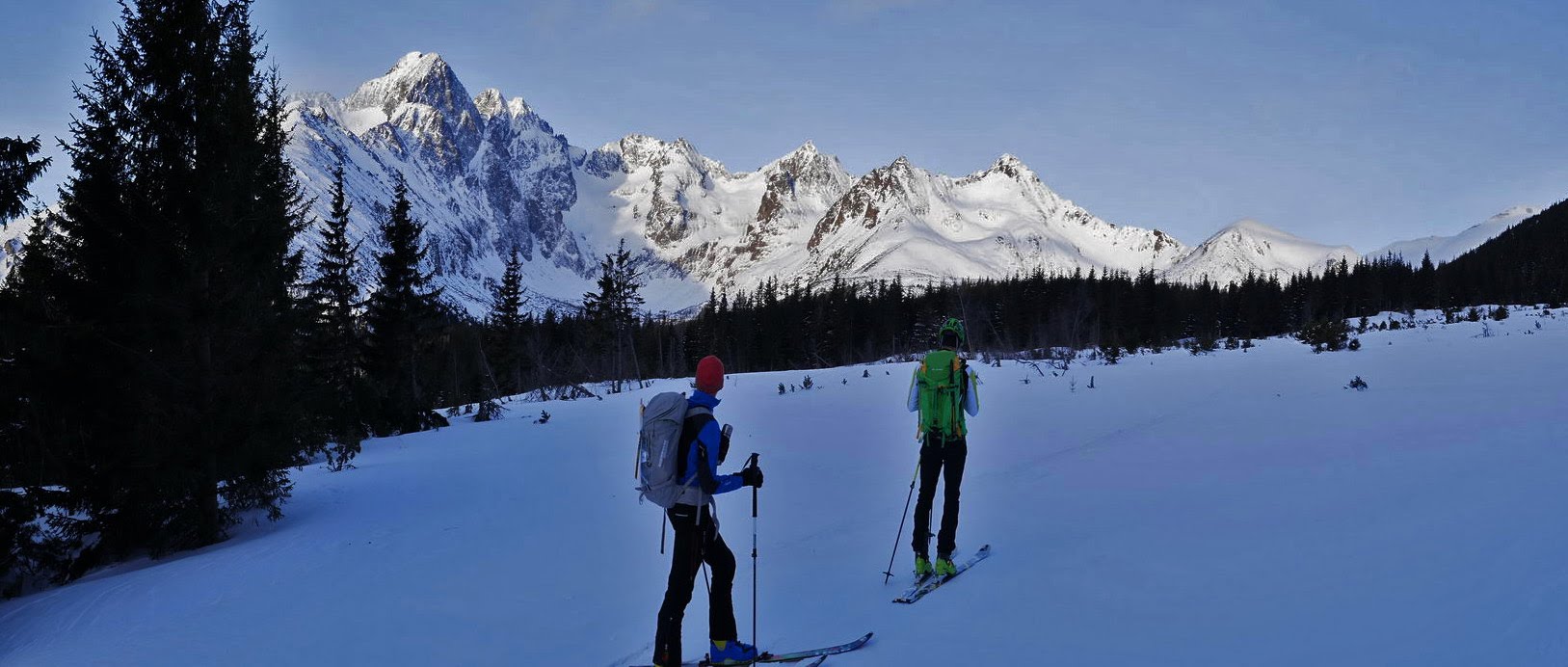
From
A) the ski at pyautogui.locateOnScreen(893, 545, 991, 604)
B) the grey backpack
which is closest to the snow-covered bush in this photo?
the ski at pyautogui.locateOnScreen(893, 545, 991, 604)

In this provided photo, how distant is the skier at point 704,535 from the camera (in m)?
5.28

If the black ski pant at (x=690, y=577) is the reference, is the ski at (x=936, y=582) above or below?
below

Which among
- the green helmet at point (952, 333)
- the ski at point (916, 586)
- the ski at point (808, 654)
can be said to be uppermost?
the green helmet at point (952, 333)

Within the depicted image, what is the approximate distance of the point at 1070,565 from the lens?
6398mm

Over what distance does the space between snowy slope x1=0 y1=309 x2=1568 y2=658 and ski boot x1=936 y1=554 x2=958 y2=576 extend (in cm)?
18

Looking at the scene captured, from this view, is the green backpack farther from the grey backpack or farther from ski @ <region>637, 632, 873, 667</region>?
the grey backpack

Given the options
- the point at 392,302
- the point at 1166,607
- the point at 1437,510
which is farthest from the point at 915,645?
the point at 392,302

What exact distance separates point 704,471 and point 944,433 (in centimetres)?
263

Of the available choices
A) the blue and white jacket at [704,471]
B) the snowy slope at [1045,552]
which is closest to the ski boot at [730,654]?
the snowy slope at [1045,552]

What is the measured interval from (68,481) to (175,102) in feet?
17.5

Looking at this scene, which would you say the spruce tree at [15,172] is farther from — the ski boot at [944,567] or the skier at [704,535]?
the ski boot at [944,567]

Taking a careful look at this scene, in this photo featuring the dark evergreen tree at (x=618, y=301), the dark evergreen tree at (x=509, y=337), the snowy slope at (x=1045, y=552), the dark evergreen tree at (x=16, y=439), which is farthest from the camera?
the dark evergreen tree at (x=509, y=337)

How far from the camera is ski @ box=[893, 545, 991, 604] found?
641 centimetres

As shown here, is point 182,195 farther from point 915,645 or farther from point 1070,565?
point 1070,565
